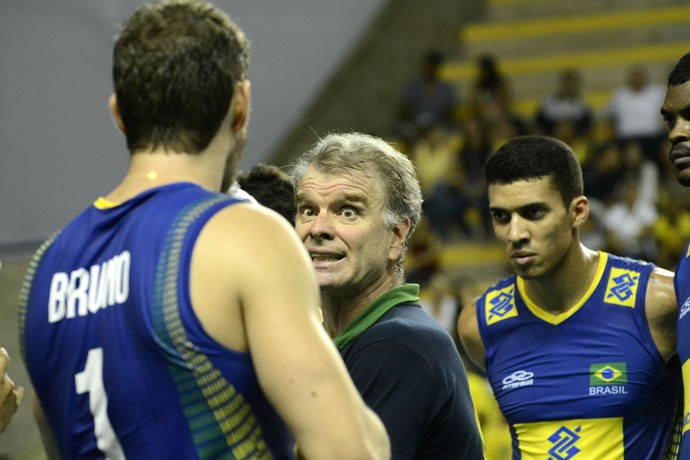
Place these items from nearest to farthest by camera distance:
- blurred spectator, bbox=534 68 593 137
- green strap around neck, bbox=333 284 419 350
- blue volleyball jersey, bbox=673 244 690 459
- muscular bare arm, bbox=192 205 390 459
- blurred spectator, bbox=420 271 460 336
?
muscular bare arm, bbox=192 205 390 459 < green strap around neck, bbox=333 284 419 350 < blue volleyball jersey, bbox=673 244 690 459 < blurred spectator, bbox=420 271 460 336 < blurred spectator, bbox=534 68 593 137

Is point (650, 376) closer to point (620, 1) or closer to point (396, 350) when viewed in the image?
point (396, 350)

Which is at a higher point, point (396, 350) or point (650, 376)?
point (396, 350)

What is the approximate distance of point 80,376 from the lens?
2109mm

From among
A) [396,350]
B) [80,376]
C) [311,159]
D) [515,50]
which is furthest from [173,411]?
[515,50]

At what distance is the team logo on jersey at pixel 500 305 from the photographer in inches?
172

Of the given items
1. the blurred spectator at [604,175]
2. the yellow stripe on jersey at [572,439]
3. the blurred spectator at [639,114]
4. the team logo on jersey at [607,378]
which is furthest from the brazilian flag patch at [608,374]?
the blurred spectator at [639,114]

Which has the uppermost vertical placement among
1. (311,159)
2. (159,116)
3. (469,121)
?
(159,116)

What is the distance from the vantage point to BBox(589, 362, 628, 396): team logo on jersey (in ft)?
13.1

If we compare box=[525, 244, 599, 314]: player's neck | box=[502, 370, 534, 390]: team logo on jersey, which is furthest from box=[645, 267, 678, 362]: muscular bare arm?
box=[502, 370, 534, 390]: team logo on jersey

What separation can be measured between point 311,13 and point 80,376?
11.3 meters

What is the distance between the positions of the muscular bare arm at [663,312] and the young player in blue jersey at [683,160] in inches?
9.2

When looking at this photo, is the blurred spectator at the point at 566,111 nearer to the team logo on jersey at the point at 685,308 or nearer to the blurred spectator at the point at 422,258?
the blurred spectator at the point at 422,258

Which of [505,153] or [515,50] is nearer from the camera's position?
[505,153]

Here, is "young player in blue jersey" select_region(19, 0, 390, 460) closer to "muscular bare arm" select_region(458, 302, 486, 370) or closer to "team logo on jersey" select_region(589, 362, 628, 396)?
"team logo on jersey" select_region(589, 362, 628, 396)
